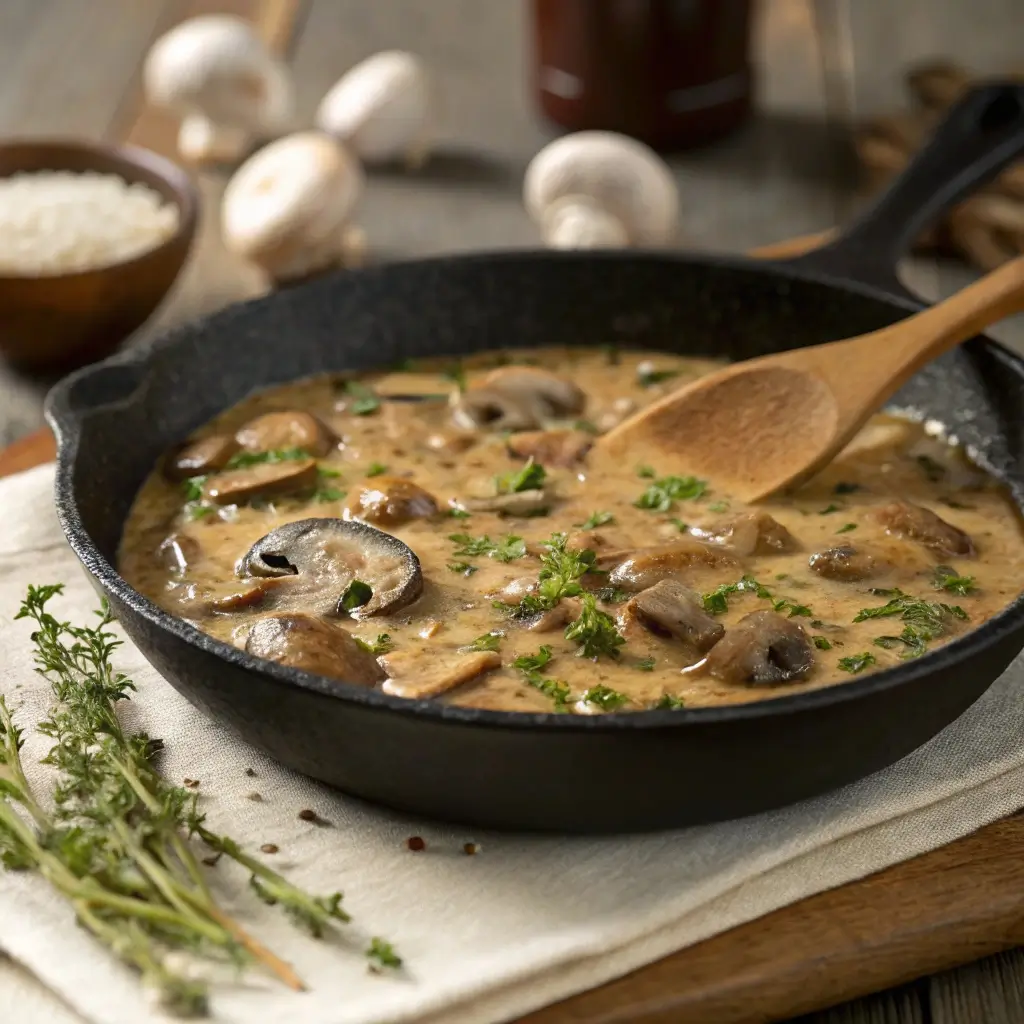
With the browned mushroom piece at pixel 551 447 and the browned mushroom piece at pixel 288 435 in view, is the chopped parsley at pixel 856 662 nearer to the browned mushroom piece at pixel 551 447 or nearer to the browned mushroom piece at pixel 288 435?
the browned mushroom piece at pixel 551 447

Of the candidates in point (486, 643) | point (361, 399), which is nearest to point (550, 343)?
point (361, 399)

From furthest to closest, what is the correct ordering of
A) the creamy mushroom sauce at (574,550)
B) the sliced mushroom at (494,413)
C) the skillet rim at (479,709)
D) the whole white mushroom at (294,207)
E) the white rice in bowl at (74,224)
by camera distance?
the whole white mushroom at (294,207), the white rice in bowl at (74,224), the sliced mushroom at (494,413), the creamy mushroom sauce at (574,550), the skillet rim at (479,709)

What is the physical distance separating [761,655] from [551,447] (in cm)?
110

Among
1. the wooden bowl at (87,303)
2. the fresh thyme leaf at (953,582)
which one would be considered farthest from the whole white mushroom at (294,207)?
the fresh thyme leaf at (953,582)

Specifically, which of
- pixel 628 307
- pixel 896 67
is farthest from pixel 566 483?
pixel 896 67

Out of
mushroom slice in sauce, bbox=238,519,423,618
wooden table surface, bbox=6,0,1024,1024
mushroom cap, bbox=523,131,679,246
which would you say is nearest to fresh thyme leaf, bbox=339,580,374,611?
mushroom slice in sauce, bbox=238,519,423,618

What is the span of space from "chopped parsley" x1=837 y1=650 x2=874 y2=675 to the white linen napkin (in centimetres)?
22

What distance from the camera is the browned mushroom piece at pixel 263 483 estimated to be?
3816mm

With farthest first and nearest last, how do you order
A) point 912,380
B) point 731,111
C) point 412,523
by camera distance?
point 731,111 < point 912,380 < point 412,523

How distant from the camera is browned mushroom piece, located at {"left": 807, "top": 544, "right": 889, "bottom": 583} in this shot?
11.2 ft

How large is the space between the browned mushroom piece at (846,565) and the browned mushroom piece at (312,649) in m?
0.99

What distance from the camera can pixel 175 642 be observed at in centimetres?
285

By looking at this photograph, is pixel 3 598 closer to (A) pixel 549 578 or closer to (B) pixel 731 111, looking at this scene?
(A) pixel 549 578

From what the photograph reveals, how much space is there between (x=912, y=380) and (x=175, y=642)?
222 cm
